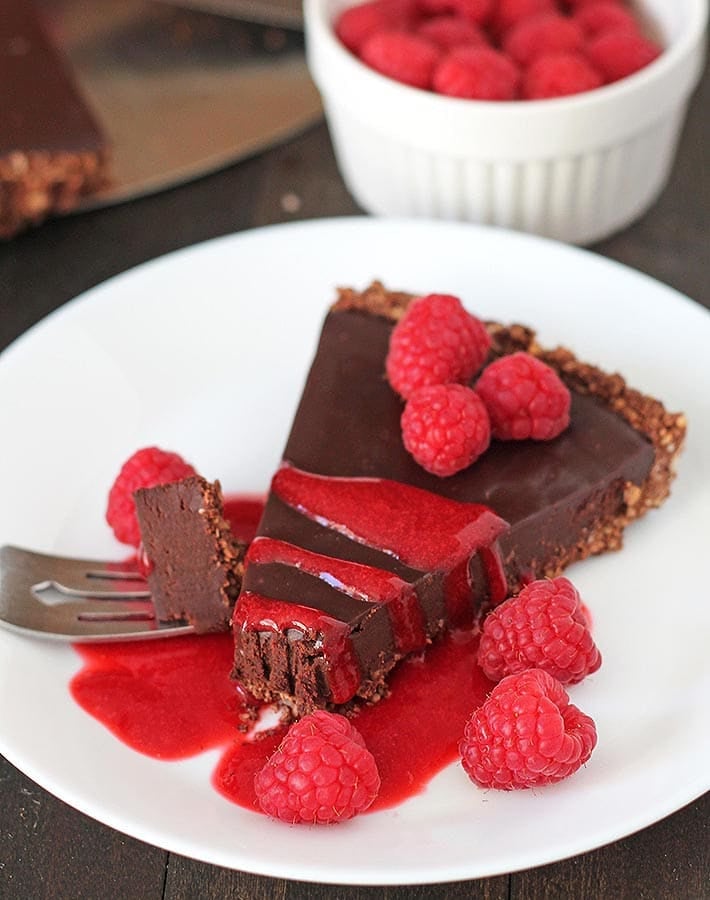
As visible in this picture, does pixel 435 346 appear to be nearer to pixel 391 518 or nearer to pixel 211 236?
Answer: pixel 391 518

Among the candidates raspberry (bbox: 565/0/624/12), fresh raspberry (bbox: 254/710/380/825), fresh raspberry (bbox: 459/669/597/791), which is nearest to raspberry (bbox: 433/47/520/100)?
raspberry (bbox: 565/0/624/12)

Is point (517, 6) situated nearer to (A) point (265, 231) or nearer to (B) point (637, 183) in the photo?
(B) point (637, 183)

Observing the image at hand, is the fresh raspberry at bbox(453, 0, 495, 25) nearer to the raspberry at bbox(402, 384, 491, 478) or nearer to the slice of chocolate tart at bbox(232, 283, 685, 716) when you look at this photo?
the slice of chocolate tart at bbox(232, 283, 685, 716)

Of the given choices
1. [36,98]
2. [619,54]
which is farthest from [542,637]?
[36,98]

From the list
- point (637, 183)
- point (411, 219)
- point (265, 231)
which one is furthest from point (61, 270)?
point (637, 183)

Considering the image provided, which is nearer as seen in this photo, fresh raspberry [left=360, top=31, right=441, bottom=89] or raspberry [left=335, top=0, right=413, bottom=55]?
fresh raspberry [left=360, top=31, right=441, bottom=89]

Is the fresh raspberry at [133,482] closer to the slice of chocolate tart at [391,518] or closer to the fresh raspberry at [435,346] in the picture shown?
the slice of chocolate tart at [391,518]

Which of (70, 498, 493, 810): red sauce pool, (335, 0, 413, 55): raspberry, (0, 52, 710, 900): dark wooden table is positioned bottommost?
(0, 52, 710, 900): dark wooden table
